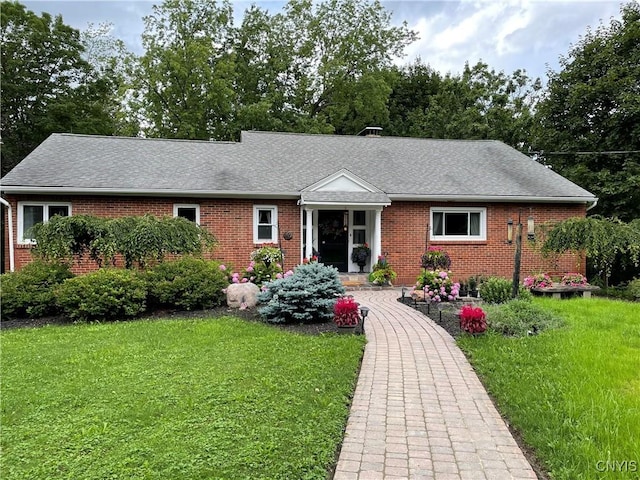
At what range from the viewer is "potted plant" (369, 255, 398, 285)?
12578 millimetres

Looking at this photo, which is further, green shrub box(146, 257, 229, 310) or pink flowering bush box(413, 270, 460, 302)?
pink flowering bush box(413, 270, 460, 302)

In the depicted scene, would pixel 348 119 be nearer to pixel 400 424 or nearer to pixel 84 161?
pixel 84 161

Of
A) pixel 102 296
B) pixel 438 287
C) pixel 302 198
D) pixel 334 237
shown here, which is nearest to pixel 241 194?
pixel 302 198

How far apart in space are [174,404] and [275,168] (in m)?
10.9

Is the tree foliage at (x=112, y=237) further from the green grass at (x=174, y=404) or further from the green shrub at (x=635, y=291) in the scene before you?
the green shrub at (x=635, y=291)

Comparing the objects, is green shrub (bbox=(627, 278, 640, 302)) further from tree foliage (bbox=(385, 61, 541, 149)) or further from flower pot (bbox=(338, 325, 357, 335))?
tree foliage (bbox=(385, 61, 541, 149))

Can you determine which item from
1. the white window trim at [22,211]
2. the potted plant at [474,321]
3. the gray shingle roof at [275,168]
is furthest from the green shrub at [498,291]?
the white window trim at [22,211]

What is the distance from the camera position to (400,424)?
3.85m

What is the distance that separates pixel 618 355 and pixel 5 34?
2943 centimetres

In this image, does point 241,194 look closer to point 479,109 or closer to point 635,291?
point 635,291

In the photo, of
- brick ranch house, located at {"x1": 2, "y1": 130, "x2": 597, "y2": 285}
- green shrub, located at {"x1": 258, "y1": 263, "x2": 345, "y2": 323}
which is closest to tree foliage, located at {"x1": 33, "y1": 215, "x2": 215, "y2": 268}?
green shrub, located at {"x1": 258, "y1": 263, "x2": 345, "y2": 323}

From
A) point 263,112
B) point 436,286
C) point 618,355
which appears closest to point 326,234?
point 436,286

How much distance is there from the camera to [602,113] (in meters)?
16.7

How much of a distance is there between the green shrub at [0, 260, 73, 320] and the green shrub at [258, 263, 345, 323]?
4.26m
